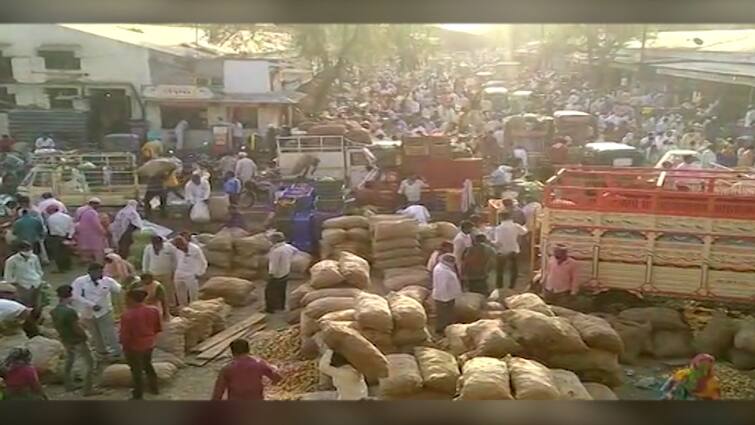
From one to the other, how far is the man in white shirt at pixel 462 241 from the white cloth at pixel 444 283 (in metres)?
0.03

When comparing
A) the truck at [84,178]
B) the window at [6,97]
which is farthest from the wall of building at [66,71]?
the truck at [84,178]

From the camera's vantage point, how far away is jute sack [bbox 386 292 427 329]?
2137 millimetres

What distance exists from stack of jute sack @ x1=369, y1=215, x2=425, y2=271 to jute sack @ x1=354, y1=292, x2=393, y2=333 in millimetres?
112

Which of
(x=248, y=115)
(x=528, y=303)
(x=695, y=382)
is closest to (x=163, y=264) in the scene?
(x=248, y=115)

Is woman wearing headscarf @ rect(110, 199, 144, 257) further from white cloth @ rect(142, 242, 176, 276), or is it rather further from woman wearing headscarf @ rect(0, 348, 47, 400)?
woman wearing headscarf @ rect(0, 348, 47, 400)

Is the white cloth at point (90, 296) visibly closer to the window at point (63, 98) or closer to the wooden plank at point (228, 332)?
the wooden plank at point (228, 332)

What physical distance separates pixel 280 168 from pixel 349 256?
1.09 feet

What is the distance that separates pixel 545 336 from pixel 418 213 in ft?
1.71

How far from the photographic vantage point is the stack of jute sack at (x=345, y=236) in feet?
7.07

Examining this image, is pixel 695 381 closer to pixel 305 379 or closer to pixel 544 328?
pixel 544 328

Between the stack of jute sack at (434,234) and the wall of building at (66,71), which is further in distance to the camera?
the stack of jute sack at (434,234)

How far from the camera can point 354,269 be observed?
2166 millimetres

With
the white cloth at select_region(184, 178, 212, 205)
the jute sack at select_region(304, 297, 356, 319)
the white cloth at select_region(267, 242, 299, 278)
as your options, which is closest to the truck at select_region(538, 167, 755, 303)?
the jute sack at select_region(304, 297, 356, 319)
